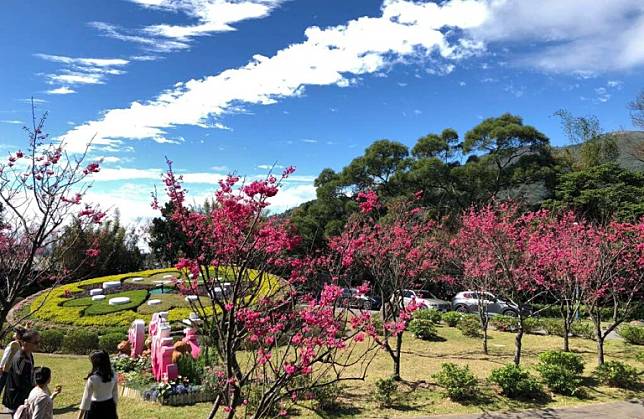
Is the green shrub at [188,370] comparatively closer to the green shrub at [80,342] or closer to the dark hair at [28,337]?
the dark hair at [28,337]

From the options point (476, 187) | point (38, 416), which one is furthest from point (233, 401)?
point (476, 187)

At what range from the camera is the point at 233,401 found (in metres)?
3.70

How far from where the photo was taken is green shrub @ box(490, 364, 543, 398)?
7332mm

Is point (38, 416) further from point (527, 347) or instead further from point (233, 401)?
point (527, 347)

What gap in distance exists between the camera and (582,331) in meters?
13.4

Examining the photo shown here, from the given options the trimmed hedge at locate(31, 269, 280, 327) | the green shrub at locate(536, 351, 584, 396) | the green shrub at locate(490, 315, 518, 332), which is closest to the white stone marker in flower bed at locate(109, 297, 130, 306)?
the trimmed hedge at locate(31, 269, 280, 327)

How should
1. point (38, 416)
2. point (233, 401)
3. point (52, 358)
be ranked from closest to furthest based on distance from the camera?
point (233, 401)
point (38, 416)
point (52, 358)

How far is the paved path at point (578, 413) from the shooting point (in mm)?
6570

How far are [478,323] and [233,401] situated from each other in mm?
11671

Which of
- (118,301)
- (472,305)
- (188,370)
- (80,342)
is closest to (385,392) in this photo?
(188,370)

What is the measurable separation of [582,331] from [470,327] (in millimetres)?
3486

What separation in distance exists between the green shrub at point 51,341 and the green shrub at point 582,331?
568 inches

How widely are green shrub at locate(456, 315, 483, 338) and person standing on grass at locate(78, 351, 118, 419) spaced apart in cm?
1113

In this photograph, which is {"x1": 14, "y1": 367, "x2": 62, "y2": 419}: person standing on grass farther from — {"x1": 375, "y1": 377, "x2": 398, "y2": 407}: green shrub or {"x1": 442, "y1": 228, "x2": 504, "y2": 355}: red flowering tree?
{"x1": 442, "y1": 228, "x2": 504, "y2": 355}: red flowering tree
